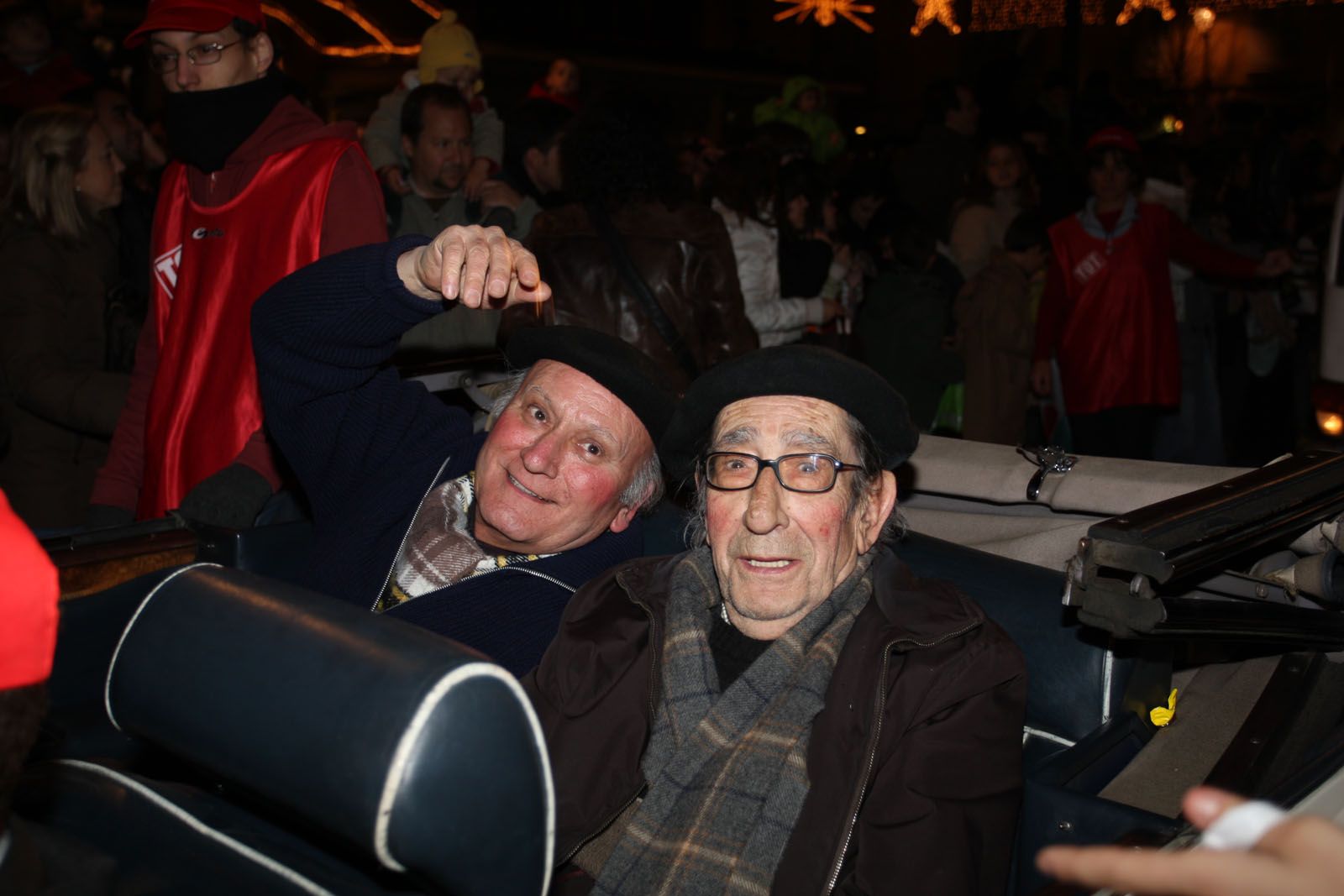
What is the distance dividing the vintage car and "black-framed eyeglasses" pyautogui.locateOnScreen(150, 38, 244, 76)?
115cm

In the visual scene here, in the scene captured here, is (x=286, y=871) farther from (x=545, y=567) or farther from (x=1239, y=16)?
(x=1239, y=16)

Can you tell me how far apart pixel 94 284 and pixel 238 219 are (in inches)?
41.3

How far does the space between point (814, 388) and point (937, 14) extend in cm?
1501

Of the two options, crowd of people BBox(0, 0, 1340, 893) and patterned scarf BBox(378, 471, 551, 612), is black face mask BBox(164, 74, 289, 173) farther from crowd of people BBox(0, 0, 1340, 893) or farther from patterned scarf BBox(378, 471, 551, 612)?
patterned scarf BBox(378, 471, 551, 612)

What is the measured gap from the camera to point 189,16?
286cm

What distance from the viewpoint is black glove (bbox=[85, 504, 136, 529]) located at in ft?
10.4

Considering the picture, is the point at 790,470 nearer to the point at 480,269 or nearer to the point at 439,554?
the point at 480,269

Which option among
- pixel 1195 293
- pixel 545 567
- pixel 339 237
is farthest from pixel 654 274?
pixel 1195 293

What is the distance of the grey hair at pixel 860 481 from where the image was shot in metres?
2.25

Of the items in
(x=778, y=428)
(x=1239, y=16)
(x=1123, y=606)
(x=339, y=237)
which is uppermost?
(x=1239, y=16)

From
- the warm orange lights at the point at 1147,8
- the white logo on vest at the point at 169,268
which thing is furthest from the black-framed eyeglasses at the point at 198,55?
the warm orange lights at the point at 1147,8

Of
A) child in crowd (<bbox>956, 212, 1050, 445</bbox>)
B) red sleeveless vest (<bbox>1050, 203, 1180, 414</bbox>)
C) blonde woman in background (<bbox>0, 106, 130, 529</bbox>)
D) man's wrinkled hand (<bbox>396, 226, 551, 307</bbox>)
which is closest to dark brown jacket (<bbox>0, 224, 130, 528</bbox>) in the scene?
blonde woman in background (<bbox>0, 106, 130, 529</bbox>)

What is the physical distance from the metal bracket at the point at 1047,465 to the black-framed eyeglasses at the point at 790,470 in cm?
74

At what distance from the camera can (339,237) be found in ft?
9.66
